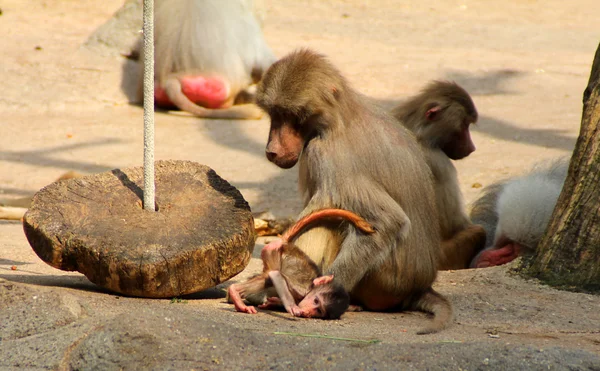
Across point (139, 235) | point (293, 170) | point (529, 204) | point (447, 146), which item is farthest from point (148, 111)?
point (293, 170)

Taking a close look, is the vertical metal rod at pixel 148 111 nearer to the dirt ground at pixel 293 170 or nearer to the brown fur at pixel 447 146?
the dirt ground at pixel 293 170

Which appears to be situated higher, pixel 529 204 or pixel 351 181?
pixel 351 181

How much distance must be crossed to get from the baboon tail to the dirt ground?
0.07 m

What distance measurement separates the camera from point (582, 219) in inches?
177

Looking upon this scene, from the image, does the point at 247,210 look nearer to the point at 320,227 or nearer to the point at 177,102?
the point at 320,227

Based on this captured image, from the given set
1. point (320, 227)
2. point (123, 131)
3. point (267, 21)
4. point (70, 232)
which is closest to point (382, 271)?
point (320, 227)

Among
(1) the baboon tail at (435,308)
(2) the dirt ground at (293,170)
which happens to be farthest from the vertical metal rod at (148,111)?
(1) the baboon tail at (435,308)

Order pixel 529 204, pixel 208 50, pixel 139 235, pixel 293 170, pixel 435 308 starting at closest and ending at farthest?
1. pixel 139 235
2. pixel 435 308
3. pixel 529 204
4. pixel 293 170
5. pixel 208 50

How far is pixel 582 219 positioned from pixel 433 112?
149cm

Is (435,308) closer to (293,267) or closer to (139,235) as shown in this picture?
(293,267)

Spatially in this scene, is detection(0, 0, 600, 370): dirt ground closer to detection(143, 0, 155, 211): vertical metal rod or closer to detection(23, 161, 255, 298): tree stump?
detection(23, 161, 255, 298): tree stump

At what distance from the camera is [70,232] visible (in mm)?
3926

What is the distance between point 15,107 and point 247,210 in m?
5.86

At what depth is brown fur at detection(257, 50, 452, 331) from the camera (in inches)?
164
